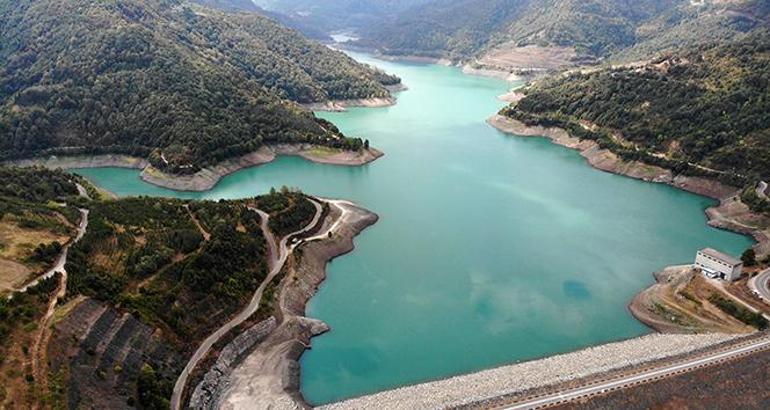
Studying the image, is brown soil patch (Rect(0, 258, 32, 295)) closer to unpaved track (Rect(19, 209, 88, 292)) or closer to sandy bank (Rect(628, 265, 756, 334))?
unpaved track (Rect(19, 209, 88, 292))

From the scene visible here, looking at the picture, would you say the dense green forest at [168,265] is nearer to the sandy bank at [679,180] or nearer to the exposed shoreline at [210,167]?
the exposed shoreline at [210,167]

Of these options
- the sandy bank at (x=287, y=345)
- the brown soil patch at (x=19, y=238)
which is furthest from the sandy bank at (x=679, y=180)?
the brown soil patch at (x=19, y=238)

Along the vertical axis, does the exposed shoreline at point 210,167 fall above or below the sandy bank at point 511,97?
below

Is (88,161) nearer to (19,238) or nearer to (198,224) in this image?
(198,224)

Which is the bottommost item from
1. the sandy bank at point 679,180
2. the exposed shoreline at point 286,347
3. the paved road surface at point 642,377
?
the exposed shoreline at point 286,347

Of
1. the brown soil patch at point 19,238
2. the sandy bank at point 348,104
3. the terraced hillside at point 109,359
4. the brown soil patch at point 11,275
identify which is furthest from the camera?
the sandy bank at point 348,104

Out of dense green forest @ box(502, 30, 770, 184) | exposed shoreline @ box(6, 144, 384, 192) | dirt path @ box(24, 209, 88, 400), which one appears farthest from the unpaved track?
dense green forest @ box(502, 30, 770, 184)

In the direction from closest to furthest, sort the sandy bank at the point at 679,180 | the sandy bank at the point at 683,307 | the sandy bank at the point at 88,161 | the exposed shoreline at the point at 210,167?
the sandy bank at the point at 683,307 → the sandy bank at the point at 679,180 → the exposed shoreline at the point at 210,167 → the sandy bank at the point at 88,161

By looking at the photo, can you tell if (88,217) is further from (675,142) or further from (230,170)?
(675,142)
